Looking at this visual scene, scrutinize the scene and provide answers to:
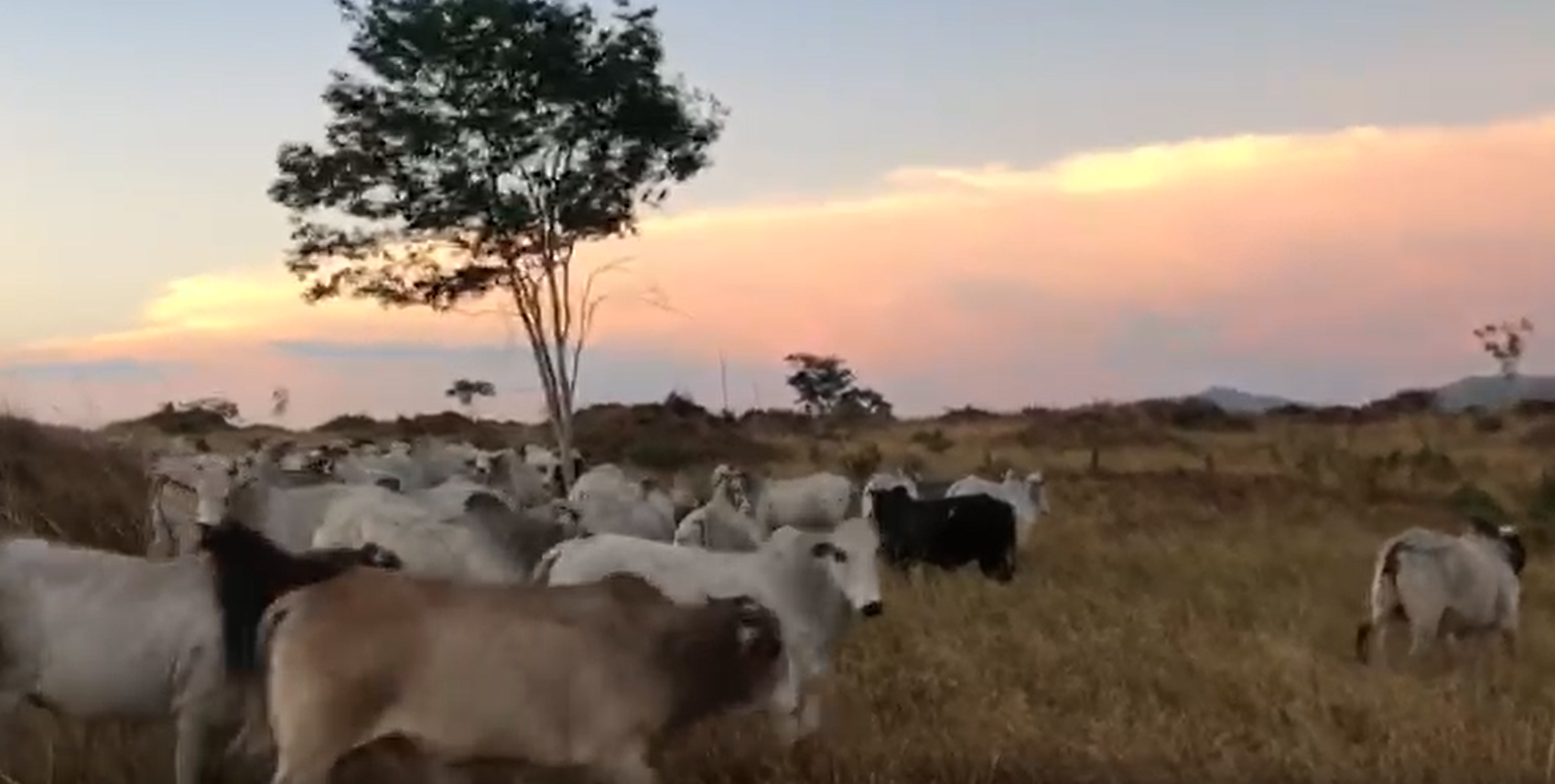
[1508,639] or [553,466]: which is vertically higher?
[553,466]

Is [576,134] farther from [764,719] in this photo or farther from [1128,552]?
[764,719]

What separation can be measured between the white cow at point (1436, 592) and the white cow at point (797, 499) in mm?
8092

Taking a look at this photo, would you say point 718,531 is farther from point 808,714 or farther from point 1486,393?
point 1486,393

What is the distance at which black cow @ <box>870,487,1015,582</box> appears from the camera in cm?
2048

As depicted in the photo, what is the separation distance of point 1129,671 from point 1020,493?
44.1 ft

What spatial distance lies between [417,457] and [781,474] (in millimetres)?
11078

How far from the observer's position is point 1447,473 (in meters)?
33.8

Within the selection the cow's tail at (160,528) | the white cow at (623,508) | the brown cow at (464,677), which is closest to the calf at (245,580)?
the brown cow at (464,677)

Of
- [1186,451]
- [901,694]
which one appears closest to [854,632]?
[901,694]

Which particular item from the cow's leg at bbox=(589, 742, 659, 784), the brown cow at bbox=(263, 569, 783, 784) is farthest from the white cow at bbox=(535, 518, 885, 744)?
the cow's leg at bbox=(589, 742, 659, 784)

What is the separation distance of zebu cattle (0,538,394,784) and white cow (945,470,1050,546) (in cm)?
1410

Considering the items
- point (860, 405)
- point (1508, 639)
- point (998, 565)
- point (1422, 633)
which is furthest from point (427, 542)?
point (860, 405)

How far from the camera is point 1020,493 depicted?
2509 centimetres

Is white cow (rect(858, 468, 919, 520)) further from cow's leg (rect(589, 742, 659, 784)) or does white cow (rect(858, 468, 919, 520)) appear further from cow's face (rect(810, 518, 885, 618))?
cow's leg (rect(589, 742, 659, 784))
